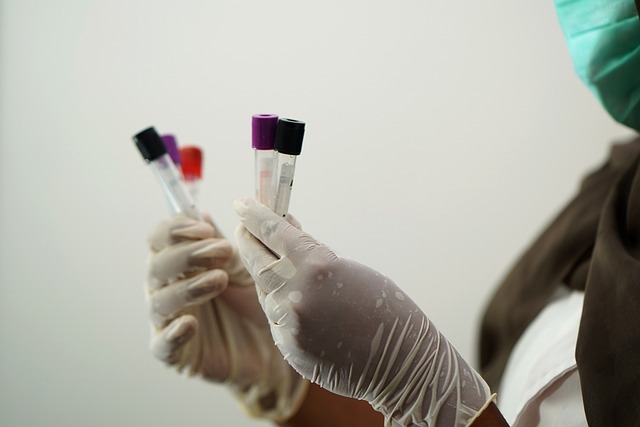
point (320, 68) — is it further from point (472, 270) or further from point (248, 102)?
point (472, 270)

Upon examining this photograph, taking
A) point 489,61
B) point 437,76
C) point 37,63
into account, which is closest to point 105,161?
point 37,63

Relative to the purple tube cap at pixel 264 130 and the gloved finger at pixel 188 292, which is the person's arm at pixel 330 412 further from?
the purple tube cap at pixel 264 130

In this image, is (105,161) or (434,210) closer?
(105,161)

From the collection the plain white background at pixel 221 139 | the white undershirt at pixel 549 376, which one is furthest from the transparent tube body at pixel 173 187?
the white undershirt at pixel 549 376

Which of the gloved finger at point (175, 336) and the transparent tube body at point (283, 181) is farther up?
the transparent tube body at point (283, 181)

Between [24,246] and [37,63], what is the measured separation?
314 mm

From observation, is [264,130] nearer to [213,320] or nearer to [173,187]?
[173,187]

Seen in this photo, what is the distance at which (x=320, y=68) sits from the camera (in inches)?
43.3

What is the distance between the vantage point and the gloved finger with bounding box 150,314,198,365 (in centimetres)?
81

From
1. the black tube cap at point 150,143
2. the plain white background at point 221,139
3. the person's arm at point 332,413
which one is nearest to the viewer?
the black tube cap at point 150,143

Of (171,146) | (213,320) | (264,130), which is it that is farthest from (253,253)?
(213,320)

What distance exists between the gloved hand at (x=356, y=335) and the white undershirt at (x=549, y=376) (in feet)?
0.38

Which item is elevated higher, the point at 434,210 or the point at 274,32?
the point at 274,32

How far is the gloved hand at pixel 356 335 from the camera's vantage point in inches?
22.8
